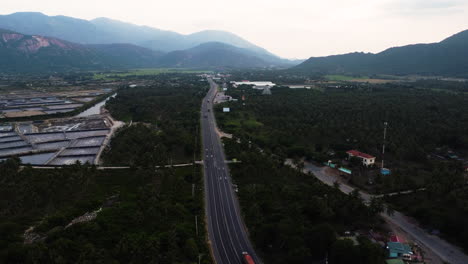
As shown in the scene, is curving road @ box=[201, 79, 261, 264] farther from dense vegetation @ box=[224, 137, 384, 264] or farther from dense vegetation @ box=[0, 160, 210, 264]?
dense vegetation @ box=[0, 160, 210, 264]

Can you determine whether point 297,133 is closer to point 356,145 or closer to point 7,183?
point 356,145

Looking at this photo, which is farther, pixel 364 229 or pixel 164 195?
pixel 164 195

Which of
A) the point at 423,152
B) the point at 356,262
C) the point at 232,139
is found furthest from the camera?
the point at 232,139

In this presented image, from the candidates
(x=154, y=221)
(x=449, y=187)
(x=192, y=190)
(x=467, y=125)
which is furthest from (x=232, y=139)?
(x=467, y=125)

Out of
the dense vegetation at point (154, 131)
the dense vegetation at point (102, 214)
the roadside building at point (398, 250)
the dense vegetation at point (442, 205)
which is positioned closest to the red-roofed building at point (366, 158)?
the dense vegetation at point (442, 205)

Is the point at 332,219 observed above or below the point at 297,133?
below

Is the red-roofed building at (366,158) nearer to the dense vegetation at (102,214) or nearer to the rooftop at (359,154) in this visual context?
the rooftop at (359,154)
